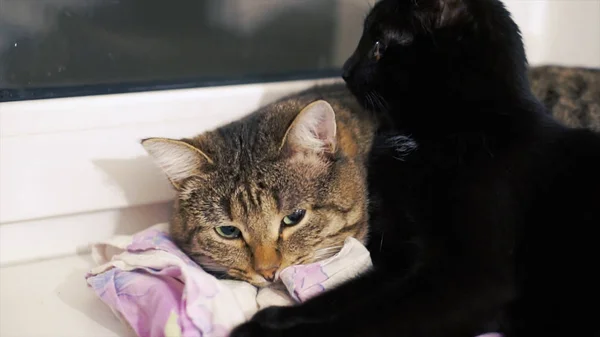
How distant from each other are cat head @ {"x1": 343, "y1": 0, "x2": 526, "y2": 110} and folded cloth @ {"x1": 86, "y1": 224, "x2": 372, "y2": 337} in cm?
35

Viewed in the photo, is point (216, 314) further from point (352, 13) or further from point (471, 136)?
point (352, 13)

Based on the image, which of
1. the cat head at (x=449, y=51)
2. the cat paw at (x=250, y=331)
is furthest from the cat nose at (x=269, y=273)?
the cat head at (x=449, y=51)

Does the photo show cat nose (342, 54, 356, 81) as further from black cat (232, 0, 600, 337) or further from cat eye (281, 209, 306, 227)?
cat eye (281, 209, 306, 227)

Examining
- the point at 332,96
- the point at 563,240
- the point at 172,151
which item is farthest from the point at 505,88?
the point at 172,151

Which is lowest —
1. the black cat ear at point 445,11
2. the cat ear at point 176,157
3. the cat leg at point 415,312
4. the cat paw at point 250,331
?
the cat paw at point 250,331

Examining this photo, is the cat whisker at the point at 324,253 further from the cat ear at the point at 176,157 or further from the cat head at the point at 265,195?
the cat ear at the point at 176,157

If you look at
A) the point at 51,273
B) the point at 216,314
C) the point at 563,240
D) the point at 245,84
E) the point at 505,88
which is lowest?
the point at 51,273

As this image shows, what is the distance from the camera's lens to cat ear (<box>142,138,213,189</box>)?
111cm

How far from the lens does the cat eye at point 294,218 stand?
3.70 ft

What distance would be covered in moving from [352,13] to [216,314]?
124cm

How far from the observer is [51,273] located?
1424 mm

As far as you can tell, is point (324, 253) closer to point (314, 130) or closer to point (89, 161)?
point (314, 130)

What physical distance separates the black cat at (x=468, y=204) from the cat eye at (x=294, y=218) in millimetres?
154

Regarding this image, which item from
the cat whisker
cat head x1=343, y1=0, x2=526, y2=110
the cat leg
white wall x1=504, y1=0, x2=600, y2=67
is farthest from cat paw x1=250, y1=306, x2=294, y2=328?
white wall x1=504, y1=0, x2=600, y2=67
